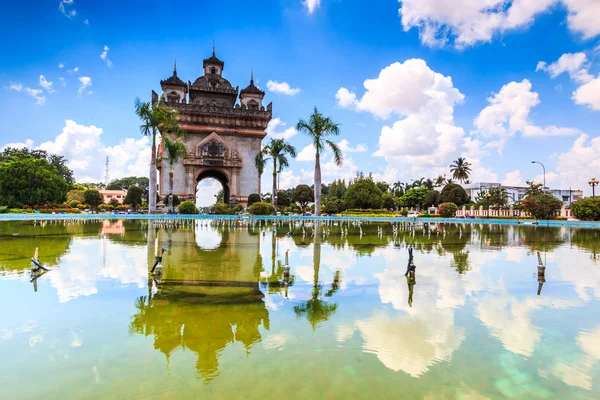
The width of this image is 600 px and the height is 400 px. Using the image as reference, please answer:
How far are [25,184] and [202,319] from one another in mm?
56530

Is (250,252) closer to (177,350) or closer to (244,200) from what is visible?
(177,350)

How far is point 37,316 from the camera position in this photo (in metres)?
7.33

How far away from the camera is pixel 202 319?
7305mm

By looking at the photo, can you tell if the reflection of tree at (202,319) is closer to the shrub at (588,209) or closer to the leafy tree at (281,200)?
the shrub at (588,209)

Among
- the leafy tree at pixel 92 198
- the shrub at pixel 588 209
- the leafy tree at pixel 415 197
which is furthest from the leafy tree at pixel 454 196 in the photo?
the leafy tree at pixel 92 198

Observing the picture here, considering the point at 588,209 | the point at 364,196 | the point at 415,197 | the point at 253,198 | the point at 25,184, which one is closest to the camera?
the point at 588,209

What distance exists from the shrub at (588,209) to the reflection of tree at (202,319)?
53290mm

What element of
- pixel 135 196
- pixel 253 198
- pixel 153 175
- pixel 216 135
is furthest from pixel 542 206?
pixel 135 196

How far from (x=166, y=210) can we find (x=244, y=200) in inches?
453

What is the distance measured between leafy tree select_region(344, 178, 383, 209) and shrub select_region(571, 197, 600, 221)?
27696 millimetres

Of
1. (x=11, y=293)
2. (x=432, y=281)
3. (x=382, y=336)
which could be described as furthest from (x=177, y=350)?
(x=432, y=281)

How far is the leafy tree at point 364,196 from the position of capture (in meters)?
63.9

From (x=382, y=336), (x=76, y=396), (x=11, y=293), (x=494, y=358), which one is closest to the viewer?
(x=76, y=396)

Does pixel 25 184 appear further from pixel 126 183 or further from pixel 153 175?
pixel 126 183
